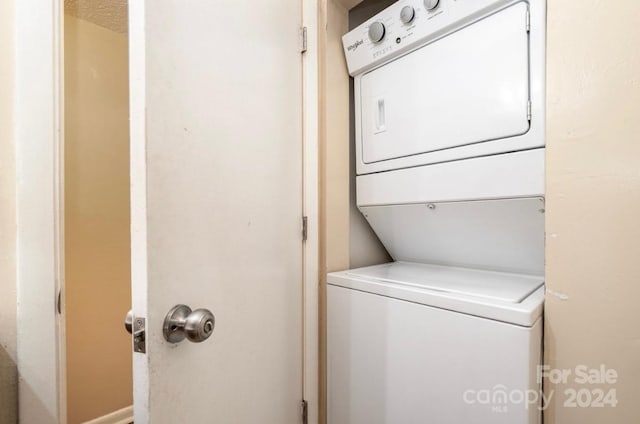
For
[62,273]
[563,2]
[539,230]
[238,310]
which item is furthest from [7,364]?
[563,2]

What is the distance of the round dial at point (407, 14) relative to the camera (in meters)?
0.99

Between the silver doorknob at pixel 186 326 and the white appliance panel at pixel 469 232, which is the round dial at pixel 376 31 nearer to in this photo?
the white appliance panel at pixel 469 232

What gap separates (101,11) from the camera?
1928 millimetres

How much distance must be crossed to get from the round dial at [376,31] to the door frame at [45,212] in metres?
0.23

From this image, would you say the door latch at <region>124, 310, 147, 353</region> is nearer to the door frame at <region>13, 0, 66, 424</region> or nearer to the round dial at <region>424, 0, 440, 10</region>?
the door frame at <region>13, 0, 66, 424</region>

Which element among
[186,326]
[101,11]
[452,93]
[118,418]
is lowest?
[118,418]

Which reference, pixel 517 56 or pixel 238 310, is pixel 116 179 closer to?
pixel 238 310

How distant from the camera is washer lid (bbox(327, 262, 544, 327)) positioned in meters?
0.70

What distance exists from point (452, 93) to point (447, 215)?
0.42 metres

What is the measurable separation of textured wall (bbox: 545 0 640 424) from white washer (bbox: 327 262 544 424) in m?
0.09

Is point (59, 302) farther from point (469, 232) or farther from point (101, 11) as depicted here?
point (101, 11)

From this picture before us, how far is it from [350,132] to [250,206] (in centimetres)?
61

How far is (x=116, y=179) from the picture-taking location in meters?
2.13

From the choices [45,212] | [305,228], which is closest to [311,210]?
[305,228]
